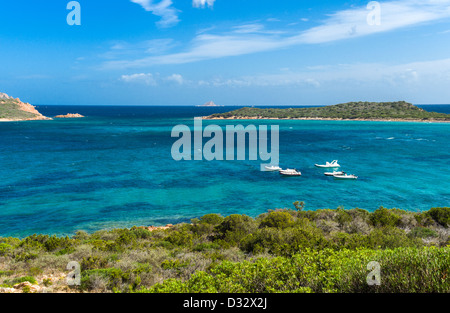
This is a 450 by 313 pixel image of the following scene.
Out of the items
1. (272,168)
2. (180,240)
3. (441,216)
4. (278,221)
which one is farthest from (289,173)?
(180,240)

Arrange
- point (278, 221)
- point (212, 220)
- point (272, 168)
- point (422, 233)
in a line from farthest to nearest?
point (272, 168)
point (212, 220)
point (278, 221)
point (422, 233)

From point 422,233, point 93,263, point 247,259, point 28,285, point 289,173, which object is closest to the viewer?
point 28,285

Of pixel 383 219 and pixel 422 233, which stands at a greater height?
pixel 422 233

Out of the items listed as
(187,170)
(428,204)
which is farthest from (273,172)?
(428,204)

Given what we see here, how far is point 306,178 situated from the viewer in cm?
3831

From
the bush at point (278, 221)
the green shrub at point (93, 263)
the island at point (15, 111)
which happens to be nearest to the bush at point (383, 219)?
the bush at point (278, 221)

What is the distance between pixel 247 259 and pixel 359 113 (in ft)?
488

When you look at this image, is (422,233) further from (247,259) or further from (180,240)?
(180,240)

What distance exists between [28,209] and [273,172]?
28209 millimetres

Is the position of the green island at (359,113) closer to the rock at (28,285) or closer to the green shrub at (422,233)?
the green shrub at (422,233)

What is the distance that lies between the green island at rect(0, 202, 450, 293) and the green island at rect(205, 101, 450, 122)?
12836 centimetres

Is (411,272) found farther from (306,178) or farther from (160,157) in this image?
(160,157)

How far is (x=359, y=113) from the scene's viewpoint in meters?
144

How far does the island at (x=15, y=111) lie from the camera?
133288 mm
